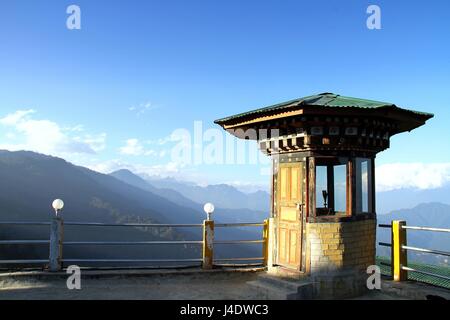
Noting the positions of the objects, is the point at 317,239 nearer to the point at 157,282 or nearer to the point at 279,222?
the point at 279,222

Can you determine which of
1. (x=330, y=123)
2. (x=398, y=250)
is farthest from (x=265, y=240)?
(x=330, y=123)

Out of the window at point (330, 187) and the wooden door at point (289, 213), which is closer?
the wooden door at point (289, 213)

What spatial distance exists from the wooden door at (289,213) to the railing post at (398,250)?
88.4 inches

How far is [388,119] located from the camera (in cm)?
805

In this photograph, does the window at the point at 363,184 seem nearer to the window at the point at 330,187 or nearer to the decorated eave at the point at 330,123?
the decorated eave at the point at 330,123

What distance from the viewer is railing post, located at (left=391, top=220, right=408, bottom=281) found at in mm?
8367

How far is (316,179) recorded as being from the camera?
26.1ft

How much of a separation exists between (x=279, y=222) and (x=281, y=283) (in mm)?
1380

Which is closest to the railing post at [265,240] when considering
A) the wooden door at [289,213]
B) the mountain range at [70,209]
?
the wooden door at [289,213]

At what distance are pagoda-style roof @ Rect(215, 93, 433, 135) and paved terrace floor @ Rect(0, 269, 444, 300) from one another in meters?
3.54

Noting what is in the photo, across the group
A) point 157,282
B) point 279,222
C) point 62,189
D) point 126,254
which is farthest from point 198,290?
point 62,189

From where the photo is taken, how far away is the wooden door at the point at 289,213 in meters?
8.00

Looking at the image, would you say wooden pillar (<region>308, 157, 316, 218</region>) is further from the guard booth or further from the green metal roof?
the green metal roof

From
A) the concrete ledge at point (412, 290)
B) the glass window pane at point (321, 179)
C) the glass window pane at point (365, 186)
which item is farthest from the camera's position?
the glass window pane at point (321, 179)
